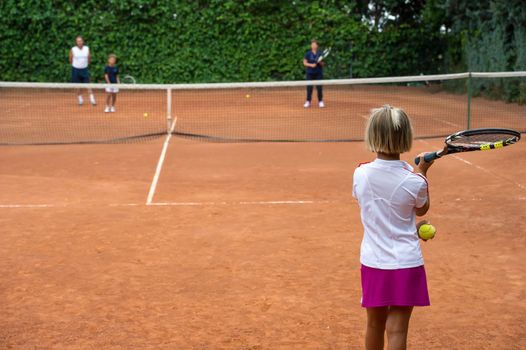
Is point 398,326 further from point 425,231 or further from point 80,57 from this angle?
point 80,57

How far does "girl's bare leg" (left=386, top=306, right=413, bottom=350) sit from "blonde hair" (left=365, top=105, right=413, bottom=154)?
2.43 feet

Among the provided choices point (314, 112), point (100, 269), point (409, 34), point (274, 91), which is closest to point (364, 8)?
point (409, 34)

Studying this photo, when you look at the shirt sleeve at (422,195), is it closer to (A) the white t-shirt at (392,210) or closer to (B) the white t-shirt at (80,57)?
(A) the white t-shirt at (392,210)

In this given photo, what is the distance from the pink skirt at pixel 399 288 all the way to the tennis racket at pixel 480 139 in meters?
0.65

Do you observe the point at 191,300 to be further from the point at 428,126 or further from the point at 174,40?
the point at 174,40

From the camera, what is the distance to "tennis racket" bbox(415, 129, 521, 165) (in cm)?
401

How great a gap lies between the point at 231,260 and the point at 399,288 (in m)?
3.15

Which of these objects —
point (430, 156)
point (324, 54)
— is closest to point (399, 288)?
point (430, 156)

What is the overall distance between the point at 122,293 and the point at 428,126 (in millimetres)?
11964

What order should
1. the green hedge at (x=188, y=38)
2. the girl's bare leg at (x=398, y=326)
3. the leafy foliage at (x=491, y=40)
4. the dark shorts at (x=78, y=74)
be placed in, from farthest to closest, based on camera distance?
the green hedge at (x=188, y=38), the dark shorts at (x=78, y=74), the leafy foliage at (x=491, y=40), the girl's bare leg at (x=398, y=326)

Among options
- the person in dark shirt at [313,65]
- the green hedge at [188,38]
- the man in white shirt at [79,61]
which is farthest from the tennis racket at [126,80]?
the person in dark shirt at [313,65]

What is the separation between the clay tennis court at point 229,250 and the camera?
5031 millimetres

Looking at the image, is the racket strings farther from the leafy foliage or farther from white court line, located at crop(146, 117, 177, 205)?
the leafy foliage

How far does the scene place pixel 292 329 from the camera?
502 centimetres
